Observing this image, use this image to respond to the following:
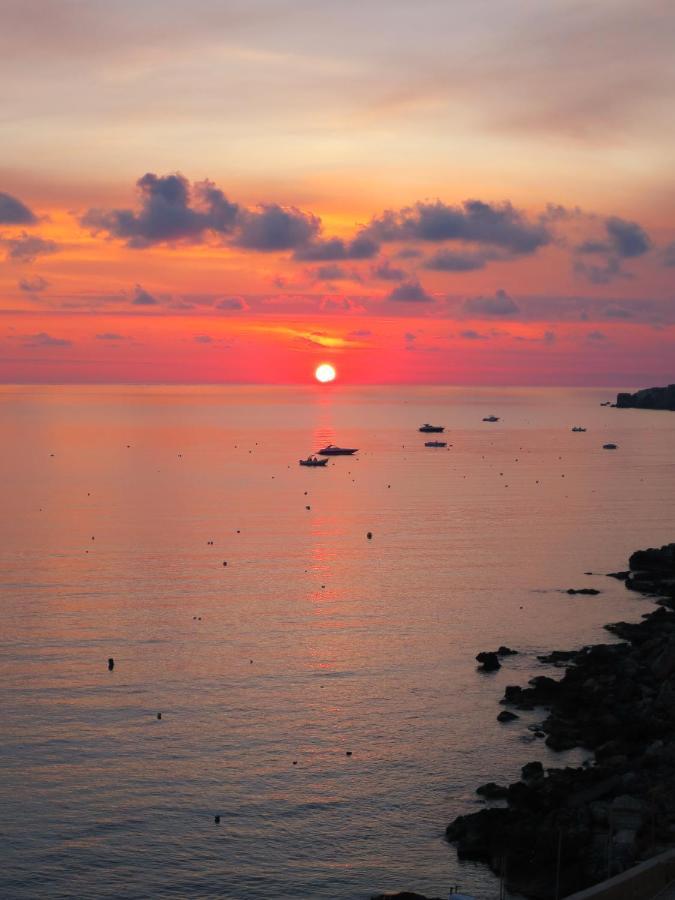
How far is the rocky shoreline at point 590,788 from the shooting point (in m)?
34.2

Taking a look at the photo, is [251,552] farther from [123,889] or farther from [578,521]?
[123,889]

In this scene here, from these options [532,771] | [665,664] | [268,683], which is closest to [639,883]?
[532,771]

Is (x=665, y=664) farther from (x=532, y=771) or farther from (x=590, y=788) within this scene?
(x=590, y=788)

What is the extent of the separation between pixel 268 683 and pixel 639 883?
31.1m

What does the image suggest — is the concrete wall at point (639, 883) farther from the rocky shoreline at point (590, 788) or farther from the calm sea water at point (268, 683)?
the calm sea water at point (268, 683)

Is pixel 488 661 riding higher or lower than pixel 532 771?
higher

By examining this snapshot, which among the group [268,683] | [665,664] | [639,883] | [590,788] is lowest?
[268,683]

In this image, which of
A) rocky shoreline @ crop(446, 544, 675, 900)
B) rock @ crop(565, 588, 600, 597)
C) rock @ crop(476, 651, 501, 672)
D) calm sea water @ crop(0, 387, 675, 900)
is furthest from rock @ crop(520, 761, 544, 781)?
rock @ crop(565, 588, 600, 597)

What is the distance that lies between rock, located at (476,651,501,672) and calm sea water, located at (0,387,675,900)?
60 centimetres

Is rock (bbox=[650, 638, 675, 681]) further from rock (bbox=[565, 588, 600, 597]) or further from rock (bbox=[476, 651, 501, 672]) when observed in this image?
rock (bbox=[565, 588, 600, 597])

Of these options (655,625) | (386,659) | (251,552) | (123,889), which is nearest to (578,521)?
(251,552)

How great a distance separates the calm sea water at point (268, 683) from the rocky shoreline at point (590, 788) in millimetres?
1383

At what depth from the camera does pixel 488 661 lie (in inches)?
2292

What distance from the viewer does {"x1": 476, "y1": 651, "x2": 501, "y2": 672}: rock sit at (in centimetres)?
5797
